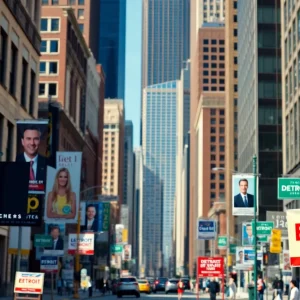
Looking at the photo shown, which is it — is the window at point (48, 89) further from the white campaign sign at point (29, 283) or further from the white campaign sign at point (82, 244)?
the white campaign sign at point (29, 283)

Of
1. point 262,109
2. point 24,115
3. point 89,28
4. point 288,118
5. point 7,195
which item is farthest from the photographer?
point 89,28

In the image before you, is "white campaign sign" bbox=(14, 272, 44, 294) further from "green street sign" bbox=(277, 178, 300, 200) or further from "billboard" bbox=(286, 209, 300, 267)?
"billboard" bbox=(286, 209, 300, 267)

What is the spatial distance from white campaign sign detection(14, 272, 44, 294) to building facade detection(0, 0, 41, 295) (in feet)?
62.7

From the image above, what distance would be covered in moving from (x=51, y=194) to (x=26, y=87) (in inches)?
654

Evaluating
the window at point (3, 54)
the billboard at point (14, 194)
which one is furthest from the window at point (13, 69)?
the billboard at point (14, 194)

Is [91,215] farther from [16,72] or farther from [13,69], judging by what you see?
[13,69]

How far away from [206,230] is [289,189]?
47.6ft

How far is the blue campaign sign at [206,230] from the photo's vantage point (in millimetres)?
45781

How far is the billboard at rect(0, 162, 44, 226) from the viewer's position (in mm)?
29484

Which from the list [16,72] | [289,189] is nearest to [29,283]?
[289,189]

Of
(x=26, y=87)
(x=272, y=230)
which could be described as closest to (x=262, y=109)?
(x=26, y=87)

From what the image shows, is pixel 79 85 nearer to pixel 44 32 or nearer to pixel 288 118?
pixel 44 32

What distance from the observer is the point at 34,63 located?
6028 cm

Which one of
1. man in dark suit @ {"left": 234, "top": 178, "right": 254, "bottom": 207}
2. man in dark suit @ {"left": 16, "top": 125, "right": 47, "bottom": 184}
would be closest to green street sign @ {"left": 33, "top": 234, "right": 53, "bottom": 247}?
man in dark suit @ {"left": 16, "top": 125, "right": 47, "bottom": 184}
